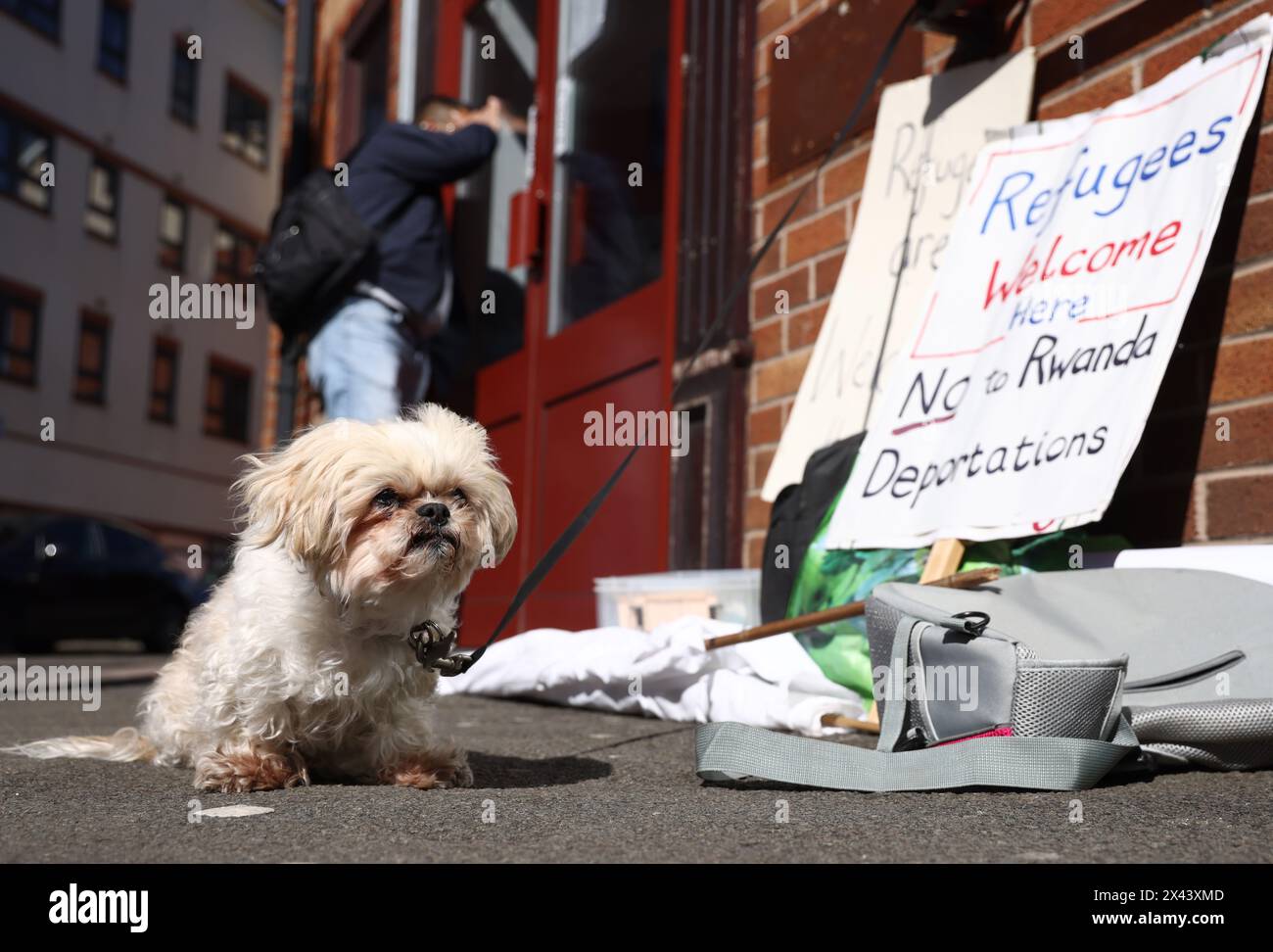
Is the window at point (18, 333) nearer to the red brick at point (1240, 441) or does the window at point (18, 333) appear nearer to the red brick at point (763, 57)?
the red brick at point (763, 57)

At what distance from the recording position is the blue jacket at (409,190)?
559 cm

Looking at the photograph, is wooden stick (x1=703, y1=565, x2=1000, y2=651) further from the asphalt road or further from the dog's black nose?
the dog's black nose

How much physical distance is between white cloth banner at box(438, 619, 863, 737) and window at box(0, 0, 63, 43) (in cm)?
2017

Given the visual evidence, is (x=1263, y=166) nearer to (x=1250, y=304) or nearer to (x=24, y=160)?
(x=1250, y=304)

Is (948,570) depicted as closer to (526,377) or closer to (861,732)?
(861,732)

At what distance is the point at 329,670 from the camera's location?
8.43ft

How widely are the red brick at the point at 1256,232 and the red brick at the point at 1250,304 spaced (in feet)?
0.17

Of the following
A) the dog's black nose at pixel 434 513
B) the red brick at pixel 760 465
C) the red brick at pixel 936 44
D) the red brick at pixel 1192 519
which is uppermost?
the red brick at pixel 936 44

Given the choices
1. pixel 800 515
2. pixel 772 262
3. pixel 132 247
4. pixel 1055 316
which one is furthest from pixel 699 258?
pixel 132 247

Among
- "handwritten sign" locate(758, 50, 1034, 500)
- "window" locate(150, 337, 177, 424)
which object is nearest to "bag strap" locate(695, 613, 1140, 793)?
"handwritten sign" locate(758, 50, 1034, 500)

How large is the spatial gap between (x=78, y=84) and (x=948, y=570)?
73.4 ft

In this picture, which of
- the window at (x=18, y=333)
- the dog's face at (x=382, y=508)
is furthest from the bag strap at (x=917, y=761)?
the window at (x=18, y=333)

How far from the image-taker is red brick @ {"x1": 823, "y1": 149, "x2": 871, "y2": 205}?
4402 mm
